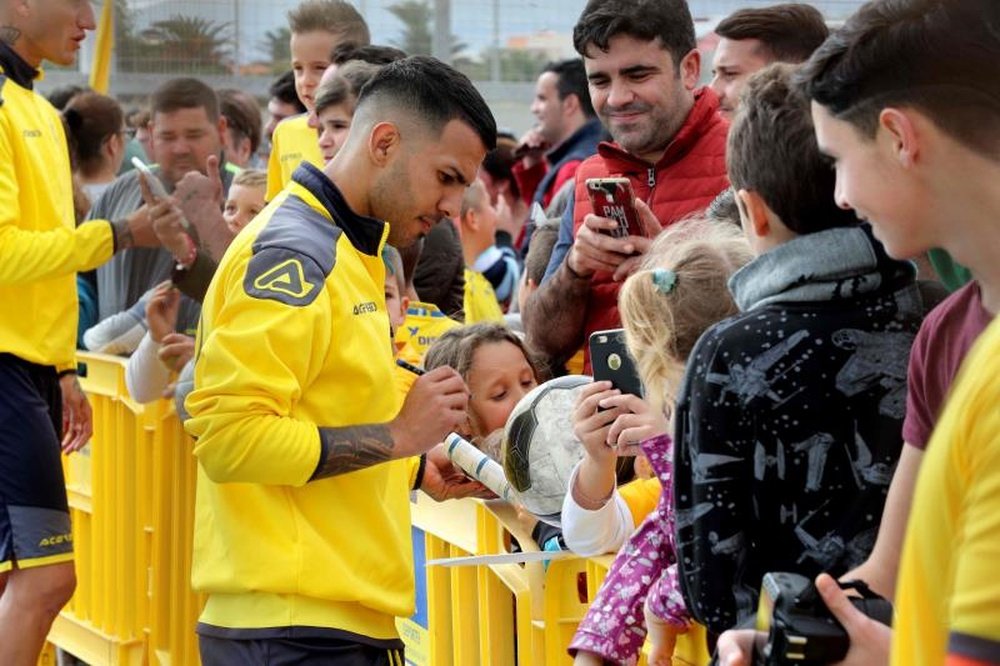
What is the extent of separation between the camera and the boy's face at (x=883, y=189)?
6.68ft

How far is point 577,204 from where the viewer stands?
478 centimetres

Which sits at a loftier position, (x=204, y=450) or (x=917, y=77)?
(x=917, y=77)

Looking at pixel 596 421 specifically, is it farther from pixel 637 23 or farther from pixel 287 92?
pixel 287 92

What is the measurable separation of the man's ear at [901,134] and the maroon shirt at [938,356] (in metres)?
0.25

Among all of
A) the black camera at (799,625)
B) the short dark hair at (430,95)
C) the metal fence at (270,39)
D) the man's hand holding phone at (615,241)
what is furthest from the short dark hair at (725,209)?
the metal fence at (270,39)

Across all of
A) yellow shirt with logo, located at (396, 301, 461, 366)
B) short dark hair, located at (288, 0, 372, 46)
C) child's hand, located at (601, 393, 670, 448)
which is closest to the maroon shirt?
child's hand, located at (601, 393, 670, 448)

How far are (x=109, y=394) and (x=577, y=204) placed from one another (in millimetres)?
2661

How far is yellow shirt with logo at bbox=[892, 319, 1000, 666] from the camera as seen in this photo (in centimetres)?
140

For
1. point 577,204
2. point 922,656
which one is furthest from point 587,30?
point 922,656

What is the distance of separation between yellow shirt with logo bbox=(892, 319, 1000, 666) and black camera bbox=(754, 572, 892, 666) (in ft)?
1.25

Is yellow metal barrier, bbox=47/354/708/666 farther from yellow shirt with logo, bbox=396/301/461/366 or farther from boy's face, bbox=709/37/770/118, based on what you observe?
boy's face, bbox=709/37/770/118

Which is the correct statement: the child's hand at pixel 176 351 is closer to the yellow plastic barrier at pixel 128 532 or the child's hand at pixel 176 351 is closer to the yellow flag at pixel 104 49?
the yellow plastic barrier at pixel 128 532

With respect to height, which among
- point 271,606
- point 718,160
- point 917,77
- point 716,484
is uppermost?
point 718,160

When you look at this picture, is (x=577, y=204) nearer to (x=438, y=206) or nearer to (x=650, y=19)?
(x=650, y=19)
